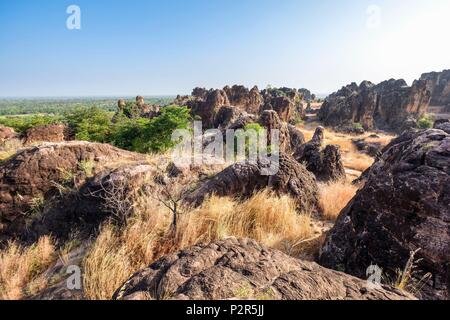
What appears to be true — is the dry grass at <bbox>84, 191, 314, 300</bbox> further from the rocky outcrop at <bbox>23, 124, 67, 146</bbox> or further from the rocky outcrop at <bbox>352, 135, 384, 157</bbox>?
the rocky outcrop at <bbox>352, 135, 384, 157</bbox>

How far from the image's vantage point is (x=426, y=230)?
265 centimetres

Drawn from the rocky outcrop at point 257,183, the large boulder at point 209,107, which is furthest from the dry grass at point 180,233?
the large boulder at point 209,107

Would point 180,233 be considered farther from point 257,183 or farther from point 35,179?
point 35,179

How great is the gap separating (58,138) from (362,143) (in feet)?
92.2

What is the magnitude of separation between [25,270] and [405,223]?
4393 mm

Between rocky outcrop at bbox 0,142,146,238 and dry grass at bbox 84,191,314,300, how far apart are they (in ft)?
6.43

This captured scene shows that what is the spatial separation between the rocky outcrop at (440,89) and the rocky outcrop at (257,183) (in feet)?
249

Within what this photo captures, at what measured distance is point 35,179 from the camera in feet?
16.6

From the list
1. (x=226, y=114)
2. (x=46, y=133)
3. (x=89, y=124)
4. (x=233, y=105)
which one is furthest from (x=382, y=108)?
(x=46, y=133)

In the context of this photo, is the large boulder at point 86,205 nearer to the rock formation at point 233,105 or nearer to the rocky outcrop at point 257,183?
the rocky outcrop at point 257,183

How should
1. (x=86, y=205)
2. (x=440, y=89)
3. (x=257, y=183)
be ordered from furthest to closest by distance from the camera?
(x=440, y=89)
(x=257, y=183)
(x=86, y=205)

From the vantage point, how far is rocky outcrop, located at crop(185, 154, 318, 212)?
4.91 metres

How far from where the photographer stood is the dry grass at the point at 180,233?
259cm
